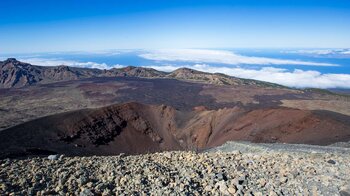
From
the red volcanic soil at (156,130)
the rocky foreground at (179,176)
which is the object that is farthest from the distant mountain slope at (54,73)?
the rocky foreground at (179,176)

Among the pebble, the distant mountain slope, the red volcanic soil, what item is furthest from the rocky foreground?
the distant mountain slope

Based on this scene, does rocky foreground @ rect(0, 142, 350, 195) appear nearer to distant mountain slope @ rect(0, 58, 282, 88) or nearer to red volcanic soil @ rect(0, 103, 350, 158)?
red volcanic soil @ rect(0, 103, 350, 158)

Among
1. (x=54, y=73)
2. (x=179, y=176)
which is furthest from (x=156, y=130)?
(x=54, y=73)

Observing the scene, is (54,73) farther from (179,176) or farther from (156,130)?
(179,176)

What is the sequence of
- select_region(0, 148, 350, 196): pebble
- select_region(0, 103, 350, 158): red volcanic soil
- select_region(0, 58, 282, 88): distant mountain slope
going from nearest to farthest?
select_region(0, 148, 350, 196): pebble
select_region(0, 103, 350, 158): red volcanic soil
select_region(0, 58, 282, 88): distant mountain slope

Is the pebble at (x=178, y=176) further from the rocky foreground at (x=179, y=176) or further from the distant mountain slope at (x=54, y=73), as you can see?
the distant mountain slope at (x=54, y=73)
